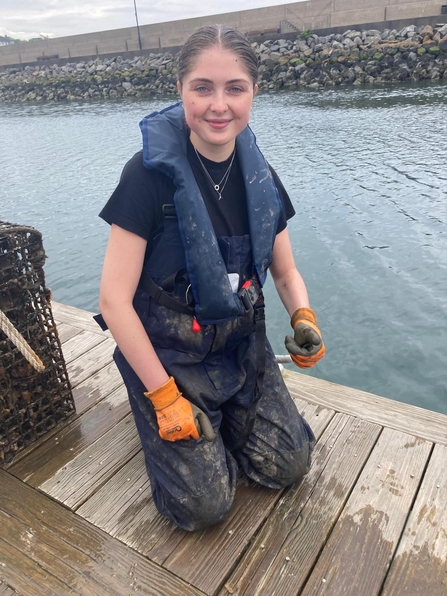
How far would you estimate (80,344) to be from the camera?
145 inches

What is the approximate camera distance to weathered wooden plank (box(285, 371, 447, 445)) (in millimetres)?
2611

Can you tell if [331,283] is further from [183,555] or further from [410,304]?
[183,555]

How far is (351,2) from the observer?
32.2m

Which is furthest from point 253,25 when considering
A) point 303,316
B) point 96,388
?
point 303,316

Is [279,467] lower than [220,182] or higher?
lower

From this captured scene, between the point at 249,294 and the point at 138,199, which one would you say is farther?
the point at 249,294

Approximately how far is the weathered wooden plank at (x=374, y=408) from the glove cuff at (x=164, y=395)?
3.72ft

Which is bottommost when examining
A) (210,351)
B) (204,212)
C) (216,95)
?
(210,351)

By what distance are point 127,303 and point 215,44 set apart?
1.13 metres

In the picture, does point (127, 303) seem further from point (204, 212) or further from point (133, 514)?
point (133, 514)

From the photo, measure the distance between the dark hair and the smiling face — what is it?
2cm

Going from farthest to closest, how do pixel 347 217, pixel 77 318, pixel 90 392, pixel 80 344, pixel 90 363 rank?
pixel 347 217
pixel 77 318
pixel 80 344
pixel 90 363
pixel 90 392

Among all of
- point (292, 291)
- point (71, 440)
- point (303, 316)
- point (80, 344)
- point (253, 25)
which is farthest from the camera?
point (253, 25)

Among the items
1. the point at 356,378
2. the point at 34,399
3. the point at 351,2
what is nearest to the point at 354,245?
the point at 356,378
